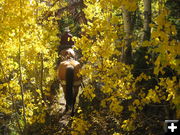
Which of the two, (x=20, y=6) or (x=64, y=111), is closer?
(x=20, y=6)

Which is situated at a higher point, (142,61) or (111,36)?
(111,36)

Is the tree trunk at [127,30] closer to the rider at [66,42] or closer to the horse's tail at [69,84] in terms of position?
the horse's tail at [69,84]

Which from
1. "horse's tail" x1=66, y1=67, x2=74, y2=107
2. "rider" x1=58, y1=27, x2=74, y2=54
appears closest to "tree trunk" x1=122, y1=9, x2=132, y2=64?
"horse's tail" x1=66, y1=67, x2=74, y2=107

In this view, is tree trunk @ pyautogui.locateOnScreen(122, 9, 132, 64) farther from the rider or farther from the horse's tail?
the rider

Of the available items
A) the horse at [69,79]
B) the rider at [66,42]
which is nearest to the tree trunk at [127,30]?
the horse at [69,79]

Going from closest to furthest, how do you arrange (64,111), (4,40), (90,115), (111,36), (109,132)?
(111,36) → (4,40) → (109,132) → (90,115) → (64,111)

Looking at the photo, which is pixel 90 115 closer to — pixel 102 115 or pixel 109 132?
pixel 102 115

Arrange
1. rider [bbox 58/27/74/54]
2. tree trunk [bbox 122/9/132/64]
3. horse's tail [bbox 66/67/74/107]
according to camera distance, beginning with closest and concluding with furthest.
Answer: horse's tail [bbox 66/67/74/107]
tree trunk [bbox 122/9/132/64]
rider [bbox 58/27/74/54]

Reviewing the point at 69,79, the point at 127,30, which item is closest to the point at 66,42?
the point at 69,79

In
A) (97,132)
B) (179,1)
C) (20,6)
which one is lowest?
(97,132)

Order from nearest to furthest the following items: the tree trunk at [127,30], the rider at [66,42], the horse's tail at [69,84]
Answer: the horse's tail at [69,84] → the tree trunk at [127,30] → the rider at [66,42]

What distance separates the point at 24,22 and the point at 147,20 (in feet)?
15.7

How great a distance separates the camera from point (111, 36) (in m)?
4.48

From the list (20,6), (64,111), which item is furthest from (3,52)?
(64,111)
